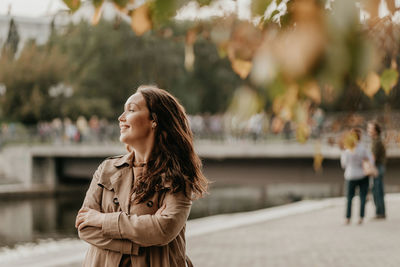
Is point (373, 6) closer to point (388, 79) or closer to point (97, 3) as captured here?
point (97, 3)

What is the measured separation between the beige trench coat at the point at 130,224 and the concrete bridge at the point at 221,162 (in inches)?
775

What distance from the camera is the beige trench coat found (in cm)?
276

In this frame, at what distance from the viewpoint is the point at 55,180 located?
121ft

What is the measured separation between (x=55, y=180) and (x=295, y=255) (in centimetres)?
3025

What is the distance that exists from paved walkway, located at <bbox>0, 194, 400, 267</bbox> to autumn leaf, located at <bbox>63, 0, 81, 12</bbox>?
5936mm

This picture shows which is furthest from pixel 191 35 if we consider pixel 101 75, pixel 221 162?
pixel 101 75

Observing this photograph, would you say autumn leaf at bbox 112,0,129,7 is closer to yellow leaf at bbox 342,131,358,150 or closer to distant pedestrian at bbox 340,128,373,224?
yellow leaf at bbox 342,131,358,150

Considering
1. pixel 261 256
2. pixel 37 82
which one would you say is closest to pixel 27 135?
pixel 37 82

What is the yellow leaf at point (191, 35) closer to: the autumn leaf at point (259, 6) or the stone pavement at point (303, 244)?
the autumn leaf at point (259, 6)

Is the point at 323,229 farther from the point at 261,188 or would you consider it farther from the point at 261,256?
the point at 261,188

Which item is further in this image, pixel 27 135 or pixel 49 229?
pixel 27 135

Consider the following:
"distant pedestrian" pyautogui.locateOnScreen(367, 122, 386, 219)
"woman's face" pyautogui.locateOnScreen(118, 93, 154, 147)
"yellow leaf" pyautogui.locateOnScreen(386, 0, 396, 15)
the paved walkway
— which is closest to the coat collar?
"woman's face" pyautogui.locateOnScreen(118, 93, 154, 147)

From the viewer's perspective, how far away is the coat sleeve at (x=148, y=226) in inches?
108

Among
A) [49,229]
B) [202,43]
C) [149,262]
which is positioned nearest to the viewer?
[149,262]
